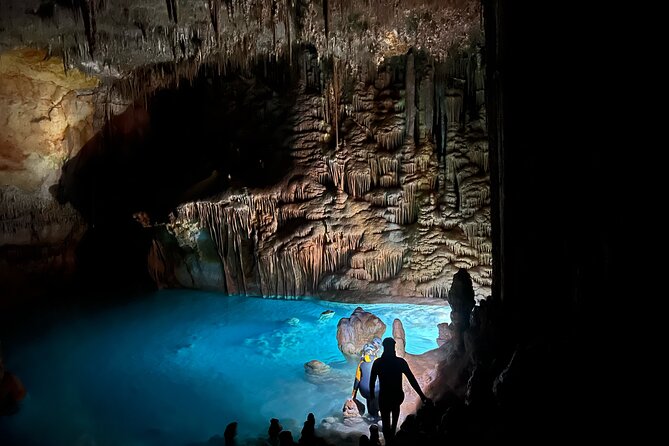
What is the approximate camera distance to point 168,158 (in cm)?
1197

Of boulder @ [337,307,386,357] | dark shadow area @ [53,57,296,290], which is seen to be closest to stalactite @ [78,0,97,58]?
dark shadow area @ [53,57,296,290]

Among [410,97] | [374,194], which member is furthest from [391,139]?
[374,194]

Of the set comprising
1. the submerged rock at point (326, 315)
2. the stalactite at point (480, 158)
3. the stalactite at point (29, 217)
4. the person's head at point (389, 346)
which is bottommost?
the submerged rock at point (326, 315)

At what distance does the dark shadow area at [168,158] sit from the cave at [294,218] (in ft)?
0.19

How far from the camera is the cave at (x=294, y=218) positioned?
12.3ft

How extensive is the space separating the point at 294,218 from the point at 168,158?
3.95m

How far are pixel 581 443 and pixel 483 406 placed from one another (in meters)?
0.86

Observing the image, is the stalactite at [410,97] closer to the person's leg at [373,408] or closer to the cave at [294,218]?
the cave at [294,218]

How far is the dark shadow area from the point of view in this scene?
10.4 meters

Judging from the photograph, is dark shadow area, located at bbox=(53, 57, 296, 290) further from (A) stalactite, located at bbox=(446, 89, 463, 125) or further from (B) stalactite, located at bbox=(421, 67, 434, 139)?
(A) stalactite, located at bbox=(446, 89, 463, 125)

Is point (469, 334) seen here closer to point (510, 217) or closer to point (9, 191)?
point (510, 217)

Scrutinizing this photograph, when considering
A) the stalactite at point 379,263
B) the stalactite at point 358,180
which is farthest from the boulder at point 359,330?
the stalactite at point 358,180

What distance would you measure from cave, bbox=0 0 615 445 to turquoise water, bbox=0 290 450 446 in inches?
1.8

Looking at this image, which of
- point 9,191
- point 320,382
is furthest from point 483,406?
point 9,191
